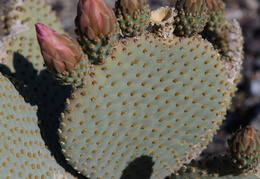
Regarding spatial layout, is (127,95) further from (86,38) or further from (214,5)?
(214,5)

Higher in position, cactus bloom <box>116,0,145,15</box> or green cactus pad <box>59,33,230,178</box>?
cactus bloom <box>116,0,145,15</box>

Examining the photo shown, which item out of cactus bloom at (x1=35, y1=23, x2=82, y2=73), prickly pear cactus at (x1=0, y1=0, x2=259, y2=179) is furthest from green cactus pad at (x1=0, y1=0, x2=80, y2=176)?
cactus bloom at (x1=35, y1=23, x2=82, y2=73)

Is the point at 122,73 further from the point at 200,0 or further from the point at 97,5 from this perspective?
the point at 200,0

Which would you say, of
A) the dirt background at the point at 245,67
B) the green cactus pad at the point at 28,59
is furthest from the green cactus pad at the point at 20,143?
the dirt background at the point at 245,67

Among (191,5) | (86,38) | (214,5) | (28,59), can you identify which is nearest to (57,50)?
(86,38)

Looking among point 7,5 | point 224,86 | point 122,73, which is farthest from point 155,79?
point 7,5

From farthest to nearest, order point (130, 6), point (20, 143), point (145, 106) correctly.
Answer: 1. point (145, 106)
2. point (20, 143)
3. point (130, 6)

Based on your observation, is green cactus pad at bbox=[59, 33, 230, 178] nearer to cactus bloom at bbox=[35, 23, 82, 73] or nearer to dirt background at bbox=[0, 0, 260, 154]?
cactus bloom at bbox=[35, 23, 82, 73]
